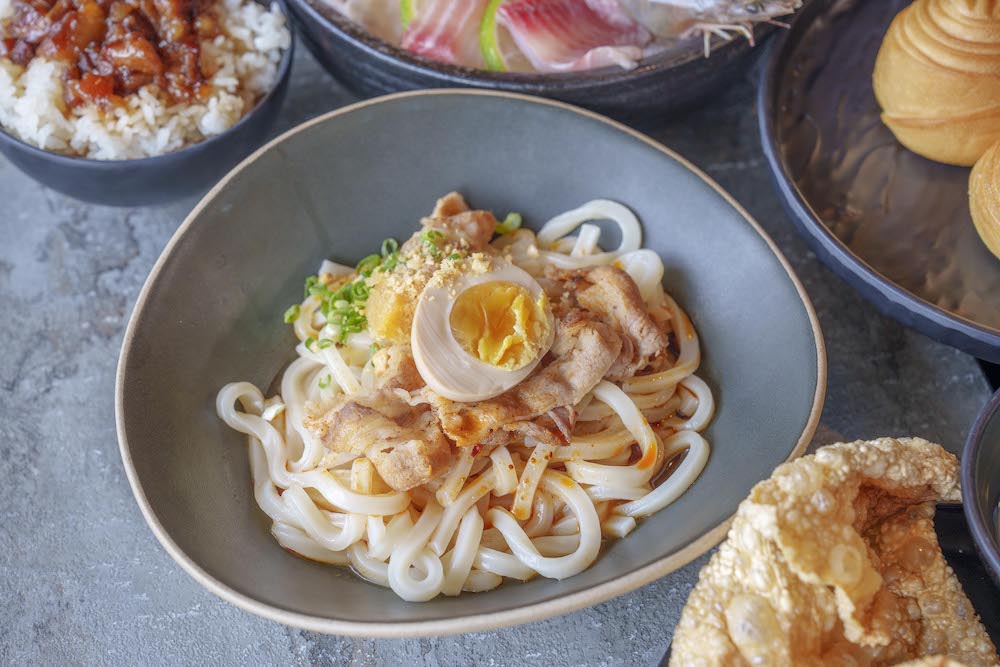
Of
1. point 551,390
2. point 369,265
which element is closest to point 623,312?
point 551,390

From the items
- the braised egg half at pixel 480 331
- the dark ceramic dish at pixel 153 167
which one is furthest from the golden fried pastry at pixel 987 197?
the dark ceramic dish at pixel 153 167

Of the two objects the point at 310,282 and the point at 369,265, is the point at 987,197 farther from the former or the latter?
the point at 310,282

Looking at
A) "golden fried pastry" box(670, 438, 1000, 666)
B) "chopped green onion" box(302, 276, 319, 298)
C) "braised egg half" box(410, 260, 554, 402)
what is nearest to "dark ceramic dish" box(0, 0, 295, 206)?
"chopped green onion" box(302, 276, 319, 298)

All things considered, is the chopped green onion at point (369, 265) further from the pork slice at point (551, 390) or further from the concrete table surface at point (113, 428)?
the concrete table surface at point (113, 428)

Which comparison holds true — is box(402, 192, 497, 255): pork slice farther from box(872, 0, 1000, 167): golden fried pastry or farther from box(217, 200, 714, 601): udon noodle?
box(872, 0, 1000, 167): golden fried pastry

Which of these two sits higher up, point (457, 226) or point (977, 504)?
point (977, 504)

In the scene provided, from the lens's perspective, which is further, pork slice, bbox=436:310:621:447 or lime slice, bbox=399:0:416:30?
lime slice, bbox=399:0:416:30
